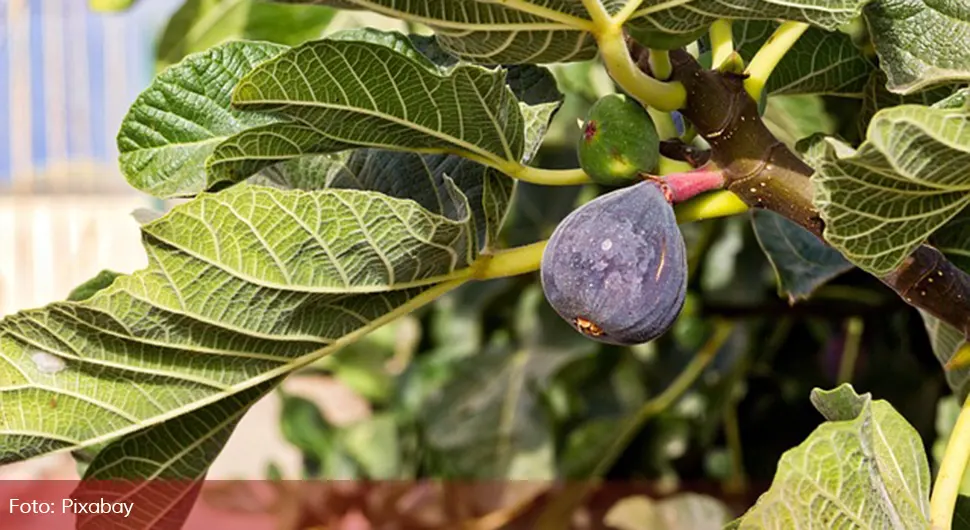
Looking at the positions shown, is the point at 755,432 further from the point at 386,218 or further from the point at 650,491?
the point at 386,218

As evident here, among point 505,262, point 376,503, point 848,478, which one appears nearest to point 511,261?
point 505,262

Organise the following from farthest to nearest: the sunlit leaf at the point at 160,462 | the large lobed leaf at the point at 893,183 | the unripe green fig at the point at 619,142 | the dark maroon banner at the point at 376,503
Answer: the dark maroon banner at the point at 376,503 < the sunlit leaf at the point at 160,462 < the unripe green fig at the point at 619,142 < the large lobed leaf at the point at 893,183

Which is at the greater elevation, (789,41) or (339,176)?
(789,41)

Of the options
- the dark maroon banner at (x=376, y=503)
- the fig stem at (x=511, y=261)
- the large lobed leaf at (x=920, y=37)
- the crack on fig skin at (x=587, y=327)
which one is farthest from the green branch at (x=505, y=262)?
the dark maroon banner at (x=376, y=503)

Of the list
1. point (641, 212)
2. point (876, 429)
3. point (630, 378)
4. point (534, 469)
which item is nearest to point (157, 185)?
point (641, 212)

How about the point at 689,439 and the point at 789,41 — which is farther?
the point at 689,439

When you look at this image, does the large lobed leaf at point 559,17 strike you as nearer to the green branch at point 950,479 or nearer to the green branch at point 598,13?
the green branch at point 598,13

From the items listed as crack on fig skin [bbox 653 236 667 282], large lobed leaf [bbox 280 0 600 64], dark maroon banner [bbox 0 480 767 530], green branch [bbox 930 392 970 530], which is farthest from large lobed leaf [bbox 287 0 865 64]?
dark maroon banner [bbox 0 480 767 530]
